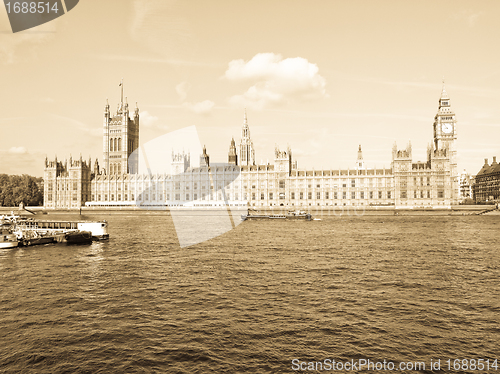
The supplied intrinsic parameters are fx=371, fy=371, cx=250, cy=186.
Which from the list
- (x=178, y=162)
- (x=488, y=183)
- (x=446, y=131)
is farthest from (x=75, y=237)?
(x=488, y=183)

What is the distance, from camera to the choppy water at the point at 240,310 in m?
17.2

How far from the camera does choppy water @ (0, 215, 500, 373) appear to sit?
17.2 meters

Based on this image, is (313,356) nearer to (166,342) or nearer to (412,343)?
(412,343)

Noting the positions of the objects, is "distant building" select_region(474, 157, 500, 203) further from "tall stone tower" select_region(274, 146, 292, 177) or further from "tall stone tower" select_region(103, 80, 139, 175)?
"tall stone tower" select_region(103, 80, 139, 175)

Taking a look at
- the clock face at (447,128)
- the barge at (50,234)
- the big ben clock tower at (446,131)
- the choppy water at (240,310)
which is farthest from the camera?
the clock face at (447,128)

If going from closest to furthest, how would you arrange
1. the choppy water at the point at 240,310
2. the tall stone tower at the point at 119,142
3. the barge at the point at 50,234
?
1. the choppy water at the point at 240,310
2. the barge at the point at 50,234
3. the tall stone tower at the point at 119,142

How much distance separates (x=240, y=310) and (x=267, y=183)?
11951 centimetres

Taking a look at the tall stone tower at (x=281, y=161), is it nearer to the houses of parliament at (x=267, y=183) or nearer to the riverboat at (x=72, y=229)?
the houses of parliament at (x=267, y=183)

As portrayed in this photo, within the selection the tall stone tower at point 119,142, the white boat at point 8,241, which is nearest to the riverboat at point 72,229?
the white boat at point 8,241

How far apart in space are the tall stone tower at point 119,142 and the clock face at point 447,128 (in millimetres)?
140394

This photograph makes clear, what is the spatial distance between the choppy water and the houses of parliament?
9170cm

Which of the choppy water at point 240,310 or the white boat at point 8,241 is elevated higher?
the white boat at point 8,241

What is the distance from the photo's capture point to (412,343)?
18.5 metres

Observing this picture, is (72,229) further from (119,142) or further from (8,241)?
(119,142)
